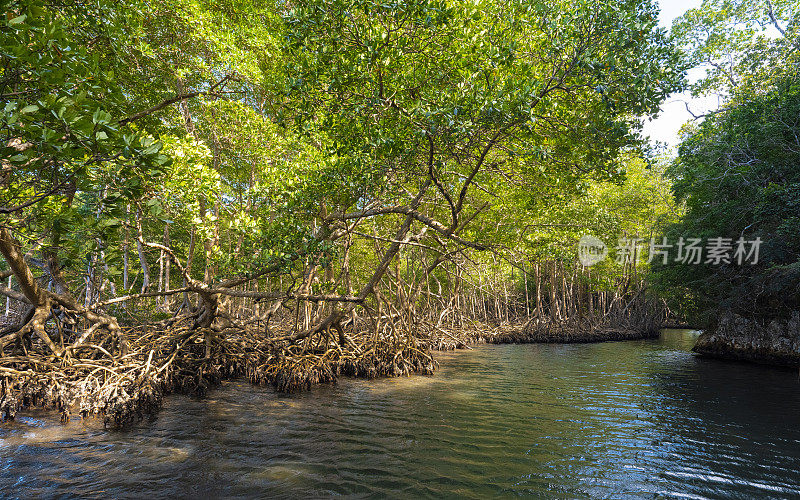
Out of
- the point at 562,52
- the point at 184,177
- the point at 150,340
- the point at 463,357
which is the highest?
the point at 562,52

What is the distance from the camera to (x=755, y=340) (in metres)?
13.6

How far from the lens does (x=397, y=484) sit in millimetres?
4656

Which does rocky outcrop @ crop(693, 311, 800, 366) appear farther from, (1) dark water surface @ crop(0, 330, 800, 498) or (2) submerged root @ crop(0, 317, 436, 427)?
(2) submerged root @ crop(0, 317, 436, 427)

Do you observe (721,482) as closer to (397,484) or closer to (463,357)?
(397,484)

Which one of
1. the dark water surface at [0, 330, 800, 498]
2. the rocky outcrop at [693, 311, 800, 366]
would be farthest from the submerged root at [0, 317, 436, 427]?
the rocky outcrop at [693, 311, 800, 366]

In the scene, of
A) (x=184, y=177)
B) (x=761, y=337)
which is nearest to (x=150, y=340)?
(x=184, y=177)

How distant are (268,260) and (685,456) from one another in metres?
6.69

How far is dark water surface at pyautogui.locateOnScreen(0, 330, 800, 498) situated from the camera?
458 cm

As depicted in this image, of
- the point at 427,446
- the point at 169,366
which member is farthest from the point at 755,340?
the point at 169,366

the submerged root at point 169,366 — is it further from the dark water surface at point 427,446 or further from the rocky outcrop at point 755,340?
the rocky outcrop at point 755,340

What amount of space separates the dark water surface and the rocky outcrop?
11.4 ft

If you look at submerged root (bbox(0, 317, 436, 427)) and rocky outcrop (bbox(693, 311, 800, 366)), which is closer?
submerged root (bbox(0, 317, 436, 427))

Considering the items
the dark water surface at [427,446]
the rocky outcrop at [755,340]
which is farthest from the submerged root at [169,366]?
the rocky outcrop at [755,340]

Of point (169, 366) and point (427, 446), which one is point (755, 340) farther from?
point (169, 366)
